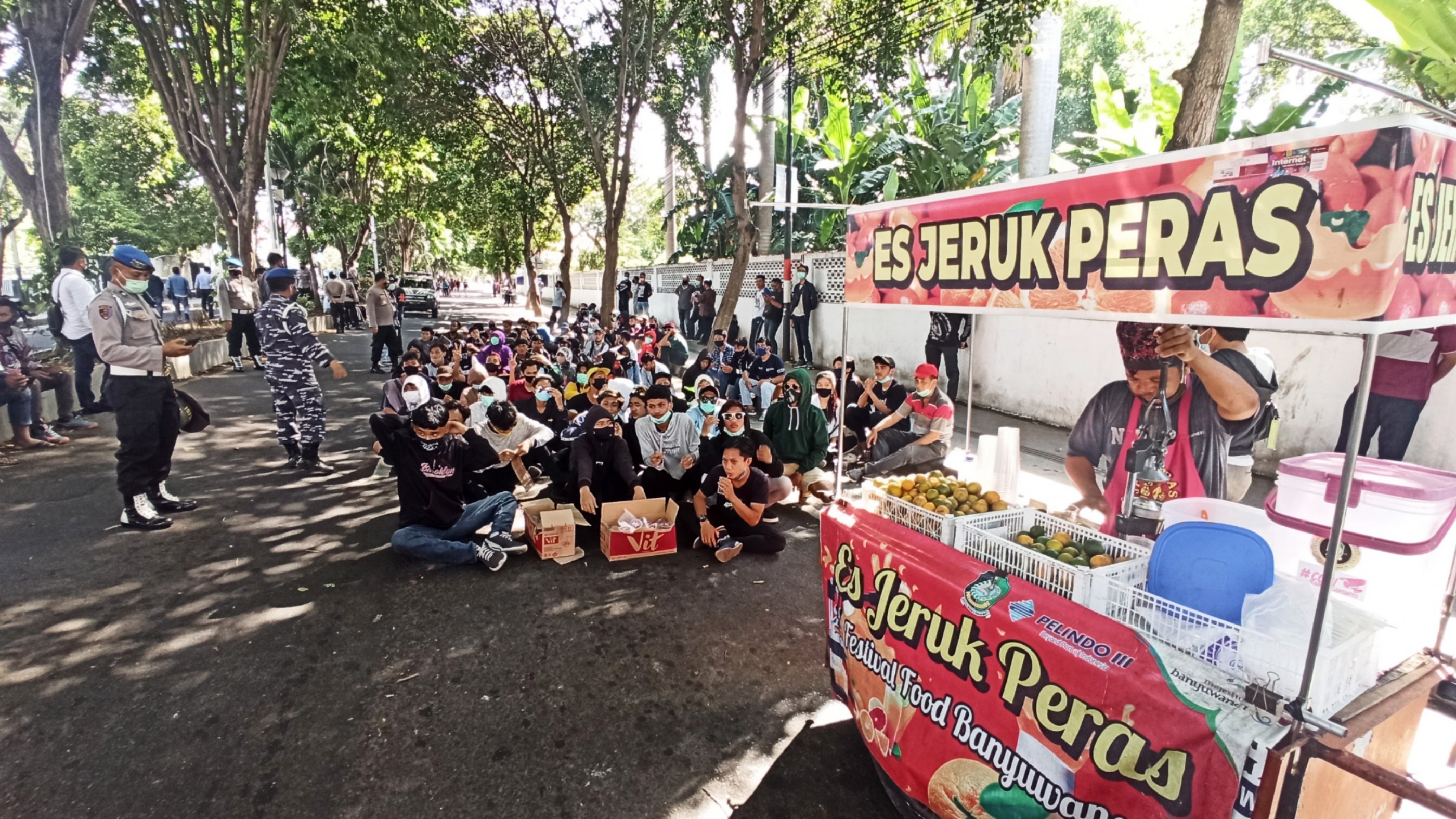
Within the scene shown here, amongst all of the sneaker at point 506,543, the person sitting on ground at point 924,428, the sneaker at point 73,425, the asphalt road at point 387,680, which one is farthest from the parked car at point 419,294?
the person sitting on ground at point 924,428

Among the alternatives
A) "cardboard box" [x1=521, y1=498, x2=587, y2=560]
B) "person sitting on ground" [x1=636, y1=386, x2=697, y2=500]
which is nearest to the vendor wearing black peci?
"person sitting on ground" [x1=636, y1=386, x2=697, y2=500]

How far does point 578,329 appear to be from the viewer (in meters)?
16.0

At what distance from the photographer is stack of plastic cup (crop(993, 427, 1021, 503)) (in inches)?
161

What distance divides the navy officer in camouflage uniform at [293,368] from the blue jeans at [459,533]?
2.24 metres

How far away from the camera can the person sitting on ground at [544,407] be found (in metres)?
7.87

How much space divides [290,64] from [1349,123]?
729 inches

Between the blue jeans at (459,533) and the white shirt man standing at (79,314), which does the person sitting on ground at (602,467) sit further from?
the white shirt man standing at (79,314)

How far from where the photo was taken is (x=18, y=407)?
845 cm

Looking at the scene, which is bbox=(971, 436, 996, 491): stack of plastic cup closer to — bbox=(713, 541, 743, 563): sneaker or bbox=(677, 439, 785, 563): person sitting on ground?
bbox=(677, 439, 785, 563): person sitting on ground

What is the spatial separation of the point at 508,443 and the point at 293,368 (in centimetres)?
268

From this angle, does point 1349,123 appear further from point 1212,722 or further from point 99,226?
point 99,226

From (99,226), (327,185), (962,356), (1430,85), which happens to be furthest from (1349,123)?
(99,226)

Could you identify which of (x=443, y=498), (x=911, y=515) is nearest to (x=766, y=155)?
(x=443, y=498)

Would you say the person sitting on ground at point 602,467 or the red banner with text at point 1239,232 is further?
the person sitting on ground at point 602,467
